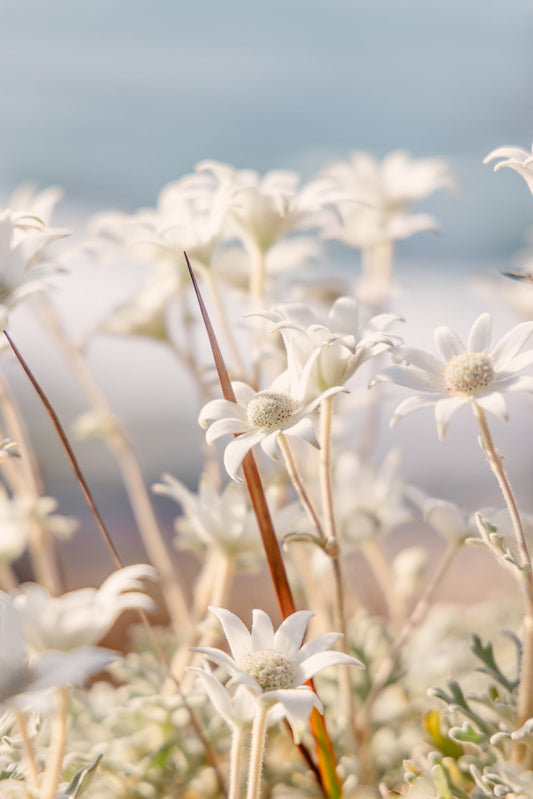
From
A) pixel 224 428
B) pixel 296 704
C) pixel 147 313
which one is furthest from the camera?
pixel 147 313

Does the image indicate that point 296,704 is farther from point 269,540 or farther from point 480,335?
point 480,335

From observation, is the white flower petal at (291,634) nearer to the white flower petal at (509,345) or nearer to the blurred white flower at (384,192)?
the white flower petal at (509,345)

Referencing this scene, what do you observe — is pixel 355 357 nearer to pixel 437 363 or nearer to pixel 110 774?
pixel 437 363

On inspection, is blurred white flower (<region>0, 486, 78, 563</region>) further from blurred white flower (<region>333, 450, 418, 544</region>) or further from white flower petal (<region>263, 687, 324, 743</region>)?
white flower petal (<region>263, 687, 324, 743</region>)

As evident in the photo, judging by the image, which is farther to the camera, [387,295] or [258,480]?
[387,295]

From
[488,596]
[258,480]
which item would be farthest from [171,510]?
[258,480]

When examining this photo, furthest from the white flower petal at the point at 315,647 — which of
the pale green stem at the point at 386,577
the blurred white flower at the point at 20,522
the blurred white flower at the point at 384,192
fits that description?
the blurred white flower at the point at 384,192

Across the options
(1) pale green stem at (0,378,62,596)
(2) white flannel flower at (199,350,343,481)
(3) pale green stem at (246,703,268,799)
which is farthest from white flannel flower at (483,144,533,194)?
(1) pale green stem at (0,378,62,596)

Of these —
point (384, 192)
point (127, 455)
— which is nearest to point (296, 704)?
point (127, 455)
